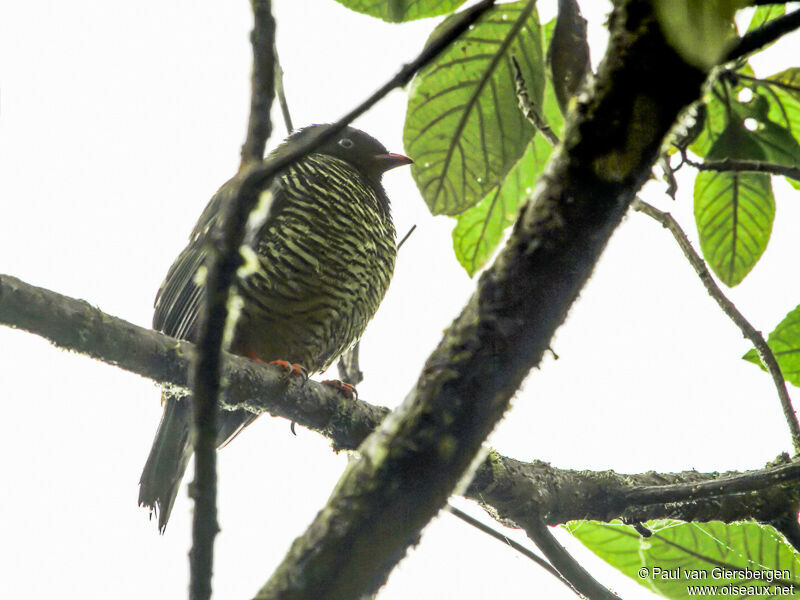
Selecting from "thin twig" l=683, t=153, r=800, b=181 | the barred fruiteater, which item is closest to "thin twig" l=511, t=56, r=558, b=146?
"thin twig" l=683, t=153, r=800, b=181

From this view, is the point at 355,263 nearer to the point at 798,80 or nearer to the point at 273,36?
the point at 798,80

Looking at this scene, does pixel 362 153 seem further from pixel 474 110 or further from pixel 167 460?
pixel 474 110

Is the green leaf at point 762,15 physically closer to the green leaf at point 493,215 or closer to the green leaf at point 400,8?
the green leaf at point 493,215

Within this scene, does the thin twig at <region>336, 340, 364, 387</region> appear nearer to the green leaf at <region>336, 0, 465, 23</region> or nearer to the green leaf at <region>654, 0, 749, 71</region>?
the green leaf at <region>336, 0, 465, 23</region>

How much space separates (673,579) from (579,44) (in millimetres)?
1325

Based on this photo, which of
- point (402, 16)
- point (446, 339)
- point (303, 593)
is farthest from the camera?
point (402, 16)

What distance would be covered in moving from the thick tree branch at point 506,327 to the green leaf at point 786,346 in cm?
135

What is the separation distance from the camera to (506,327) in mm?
995

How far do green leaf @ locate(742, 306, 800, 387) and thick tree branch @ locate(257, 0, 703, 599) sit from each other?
135 centimetres

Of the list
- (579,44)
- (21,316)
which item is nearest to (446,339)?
(579,44)

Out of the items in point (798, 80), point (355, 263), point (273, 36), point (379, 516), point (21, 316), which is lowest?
point (379, 516)

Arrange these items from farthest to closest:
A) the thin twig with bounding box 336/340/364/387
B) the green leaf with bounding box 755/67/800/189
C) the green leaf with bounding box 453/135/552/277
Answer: the thin twig with bounding box 336/340/364/387
the green leaf with bounding box 453/135/552/277
the green leaf with bounding box 755/67/800/189

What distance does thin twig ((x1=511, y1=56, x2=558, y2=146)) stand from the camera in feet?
6.68

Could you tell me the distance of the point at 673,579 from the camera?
6.61ft
